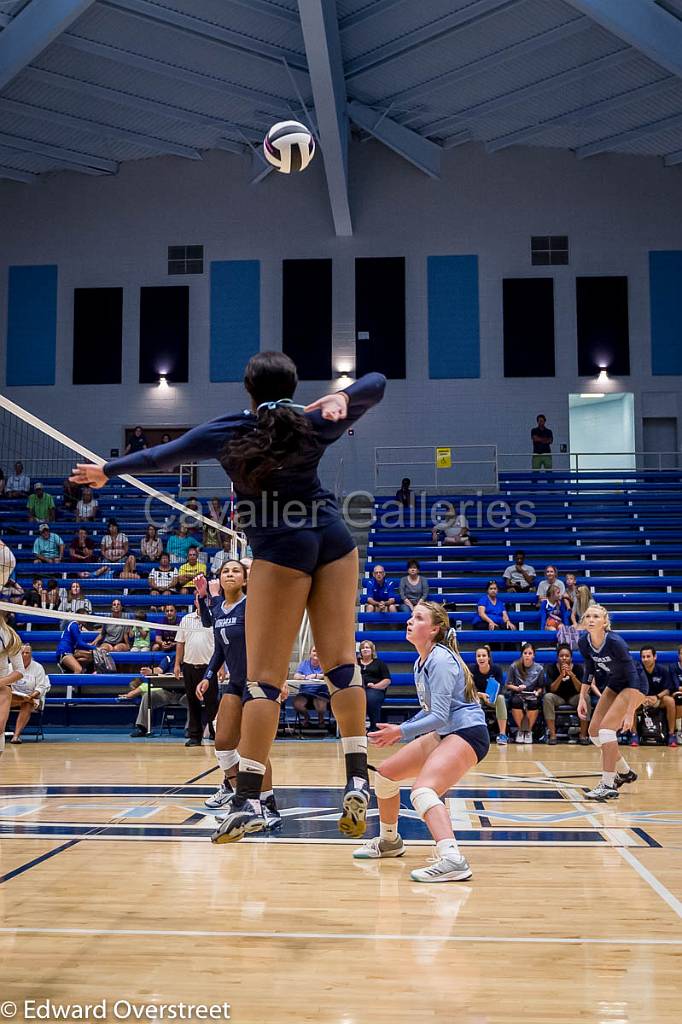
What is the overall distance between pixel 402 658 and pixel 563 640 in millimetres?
2512

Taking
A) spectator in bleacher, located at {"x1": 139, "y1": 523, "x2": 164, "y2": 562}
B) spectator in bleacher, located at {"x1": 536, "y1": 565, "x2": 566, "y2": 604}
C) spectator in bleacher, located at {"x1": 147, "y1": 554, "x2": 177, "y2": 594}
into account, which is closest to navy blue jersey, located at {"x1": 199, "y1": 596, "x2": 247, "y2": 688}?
spectator in bleacher, located at {"x1": 147, "y1": 554, "x2": 177, "y2": 594}

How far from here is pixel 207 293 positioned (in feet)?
77.7

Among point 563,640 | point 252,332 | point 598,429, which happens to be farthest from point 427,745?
point 598,429

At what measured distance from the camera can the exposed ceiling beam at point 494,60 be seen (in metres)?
17.7

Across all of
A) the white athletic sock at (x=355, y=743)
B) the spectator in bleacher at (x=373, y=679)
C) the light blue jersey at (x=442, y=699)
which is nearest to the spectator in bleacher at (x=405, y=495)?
the spectator in bleacher at (x=373, y=679)

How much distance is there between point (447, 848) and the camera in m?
5.31

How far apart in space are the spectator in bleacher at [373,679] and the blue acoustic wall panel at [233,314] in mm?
11534

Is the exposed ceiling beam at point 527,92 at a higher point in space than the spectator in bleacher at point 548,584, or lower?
higher

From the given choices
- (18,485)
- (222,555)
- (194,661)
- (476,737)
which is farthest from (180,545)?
(476,737)

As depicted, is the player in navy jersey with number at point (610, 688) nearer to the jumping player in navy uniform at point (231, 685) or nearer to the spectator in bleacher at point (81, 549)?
the jumping player in navy uniform at point (231, 685)

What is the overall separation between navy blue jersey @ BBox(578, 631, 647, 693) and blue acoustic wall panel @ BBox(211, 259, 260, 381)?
1611 centimetres

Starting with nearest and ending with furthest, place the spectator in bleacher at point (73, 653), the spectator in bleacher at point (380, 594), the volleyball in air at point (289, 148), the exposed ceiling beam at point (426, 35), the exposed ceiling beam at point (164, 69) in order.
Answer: the volleyball in air at point (289, 148), the spectator in bleacher at point (73, 653), the spectator in bleacher at point (380, 594), the exposed ceiling beam at point (426, 35), the exposed ceiling beam at point (164, 69)

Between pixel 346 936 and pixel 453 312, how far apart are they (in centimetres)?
2027

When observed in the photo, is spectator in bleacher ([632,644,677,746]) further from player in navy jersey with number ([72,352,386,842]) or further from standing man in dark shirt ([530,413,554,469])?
player in navy jersey with number ([72,352,386,842])
